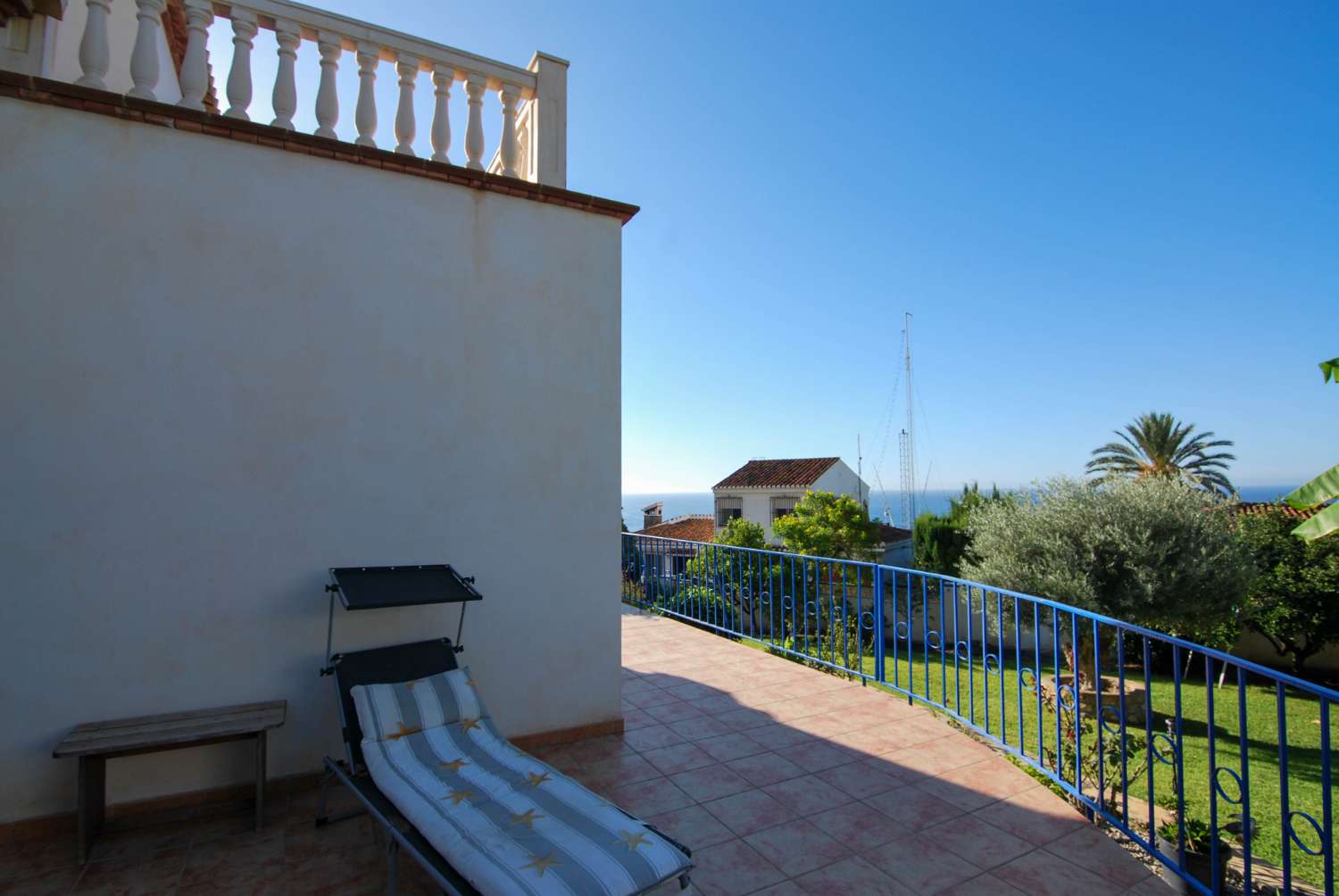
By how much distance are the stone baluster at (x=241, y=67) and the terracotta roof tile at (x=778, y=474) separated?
34156 mm

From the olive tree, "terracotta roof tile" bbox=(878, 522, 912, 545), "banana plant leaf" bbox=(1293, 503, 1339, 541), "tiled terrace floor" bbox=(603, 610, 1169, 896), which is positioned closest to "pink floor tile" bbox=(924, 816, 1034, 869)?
"tiled terrace floor" bbox=(603, 610, 1169, 896)

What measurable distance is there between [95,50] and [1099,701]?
19.6 ft

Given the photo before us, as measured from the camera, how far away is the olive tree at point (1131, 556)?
29.3 feet

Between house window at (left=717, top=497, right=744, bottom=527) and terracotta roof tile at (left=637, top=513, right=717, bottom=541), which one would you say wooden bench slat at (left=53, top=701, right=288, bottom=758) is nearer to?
terracotta roof tile at (left=637, top=513, right=717, bottom=541)

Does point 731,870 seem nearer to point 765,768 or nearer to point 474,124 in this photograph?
point 765,768

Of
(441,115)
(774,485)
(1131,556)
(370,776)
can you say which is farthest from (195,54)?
(774,485)

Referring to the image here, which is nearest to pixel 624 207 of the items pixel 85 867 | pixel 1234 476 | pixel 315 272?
pixel 315 272

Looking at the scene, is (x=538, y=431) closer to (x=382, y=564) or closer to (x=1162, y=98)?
(x=382, y=564)

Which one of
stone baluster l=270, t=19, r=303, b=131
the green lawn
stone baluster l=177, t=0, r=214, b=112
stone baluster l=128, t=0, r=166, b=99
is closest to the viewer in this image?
stone baluster l=128, t=0, r=166, b=99

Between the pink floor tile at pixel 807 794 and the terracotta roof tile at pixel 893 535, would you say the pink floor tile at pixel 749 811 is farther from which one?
the terracotta roof tile at pixel 893 535

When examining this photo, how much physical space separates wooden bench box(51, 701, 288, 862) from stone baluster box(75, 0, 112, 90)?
3099 millimetres

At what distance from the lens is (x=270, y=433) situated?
3.36 metres

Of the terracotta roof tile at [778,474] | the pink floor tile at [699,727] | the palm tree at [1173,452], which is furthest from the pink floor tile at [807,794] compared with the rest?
the terracotta roof tile at [778,474]

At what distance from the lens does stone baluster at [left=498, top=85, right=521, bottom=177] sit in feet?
13.6
